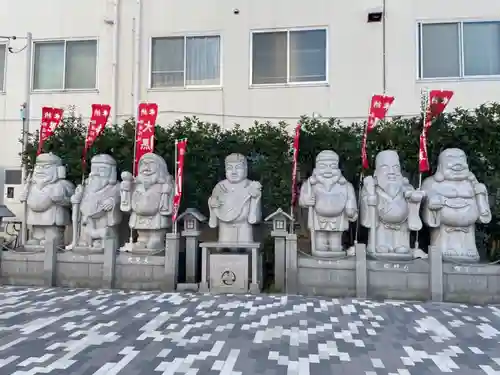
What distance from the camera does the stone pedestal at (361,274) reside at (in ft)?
24.7

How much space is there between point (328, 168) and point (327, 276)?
1970 millimetres

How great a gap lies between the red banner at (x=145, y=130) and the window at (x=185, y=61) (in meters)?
2.24

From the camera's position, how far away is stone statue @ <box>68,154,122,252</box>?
8.76m

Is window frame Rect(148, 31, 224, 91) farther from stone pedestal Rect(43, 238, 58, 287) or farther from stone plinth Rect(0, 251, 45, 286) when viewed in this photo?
stone plinth Rect(0, 251, 45, 286)

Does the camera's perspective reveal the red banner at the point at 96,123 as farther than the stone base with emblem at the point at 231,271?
Yes

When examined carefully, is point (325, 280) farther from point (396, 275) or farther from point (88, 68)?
point (88, 68)

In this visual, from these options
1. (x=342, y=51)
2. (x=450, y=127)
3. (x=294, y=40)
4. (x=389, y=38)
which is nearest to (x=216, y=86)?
(x=294, y=40)

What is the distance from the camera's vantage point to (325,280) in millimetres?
7742

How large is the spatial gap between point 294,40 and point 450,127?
4157 millimetres

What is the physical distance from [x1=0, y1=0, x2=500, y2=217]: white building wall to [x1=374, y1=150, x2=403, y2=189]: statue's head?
82.4 inches

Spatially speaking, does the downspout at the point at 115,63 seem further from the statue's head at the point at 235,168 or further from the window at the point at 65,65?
the statue's head at the point at 235,168

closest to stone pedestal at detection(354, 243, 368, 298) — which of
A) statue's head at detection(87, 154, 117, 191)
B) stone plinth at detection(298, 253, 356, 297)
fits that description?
stone plinth at detection(298, 253, 356, 297)

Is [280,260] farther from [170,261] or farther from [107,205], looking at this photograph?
[107,205]

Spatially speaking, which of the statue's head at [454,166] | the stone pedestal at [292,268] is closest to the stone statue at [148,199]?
the stone pedestal at [292,268]
